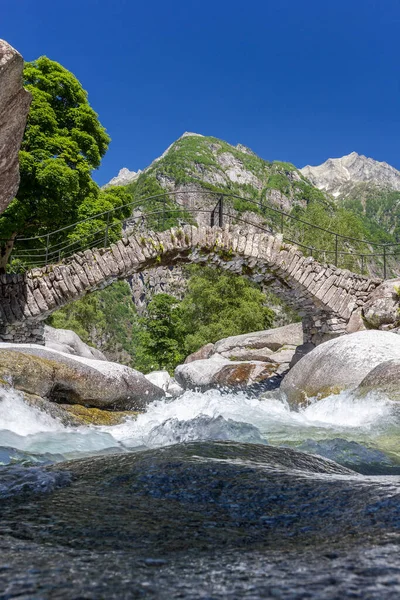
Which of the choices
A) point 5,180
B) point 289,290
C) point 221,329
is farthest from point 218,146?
point 5,180

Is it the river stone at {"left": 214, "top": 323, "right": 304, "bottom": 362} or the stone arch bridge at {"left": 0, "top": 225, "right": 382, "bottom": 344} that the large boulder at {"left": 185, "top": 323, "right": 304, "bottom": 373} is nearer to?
the river stone at {"left": 214, "top": 323, "right": 304, "bottom": 362}

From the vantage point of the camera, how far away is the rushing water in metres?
1.08

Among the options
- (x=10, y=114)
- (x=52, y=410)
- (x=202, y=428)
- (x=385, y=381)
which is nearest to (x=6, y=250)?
(x=52, y=410)

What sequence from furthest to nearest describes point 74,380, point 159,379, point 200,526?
1. point 159,379
2. point 74,380
3. point 200,526

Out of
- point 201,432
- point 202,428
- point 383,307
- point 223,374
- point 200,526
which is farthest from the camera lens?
point 223,374

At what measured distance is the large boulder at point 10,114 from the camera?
3.50 m

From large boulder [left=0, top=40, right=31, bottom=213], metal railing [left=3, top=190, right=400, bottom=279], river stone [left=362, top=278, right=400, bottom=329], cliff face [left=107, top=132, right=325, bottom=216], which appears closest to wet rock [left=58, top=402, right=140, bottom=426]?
large boulder [left=0, top=40, right=31, bottom=213]

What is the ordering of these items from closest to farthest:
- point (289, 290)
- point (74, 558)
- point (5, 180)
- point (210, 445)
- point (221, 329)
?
1. point (74, 558)
2. point (210, 445)
3. point (5, 180)
4. point (289, 290)
5. point (221, 329)

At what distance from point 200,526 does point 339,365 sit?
7.55m

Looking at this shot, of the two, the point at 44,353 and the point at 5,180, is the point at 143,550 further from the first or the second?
the point at 44,353

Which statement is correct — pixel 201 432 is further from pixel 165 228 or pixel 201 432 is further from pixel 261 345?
pixel 165 228

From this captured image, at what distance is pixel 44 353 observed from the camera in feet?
25.8

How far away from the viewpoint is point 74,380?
691 cm

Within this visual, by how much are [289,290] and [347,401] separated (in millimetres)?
7993
